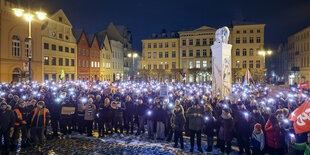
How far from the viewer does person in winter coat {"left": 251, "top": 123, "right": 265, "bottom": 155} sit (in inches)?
290

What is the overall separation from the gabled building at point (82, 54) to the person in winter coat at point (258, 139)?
4687 centimetres

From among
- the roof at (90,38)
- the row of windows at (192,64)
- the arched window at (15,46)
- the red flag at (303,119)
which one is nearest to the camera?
the red flag at (303,119)

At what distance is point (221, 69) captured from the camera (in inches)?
601

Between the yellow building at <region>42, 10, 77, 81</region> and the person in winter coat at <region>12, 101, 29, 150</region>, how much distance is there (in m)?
35.1

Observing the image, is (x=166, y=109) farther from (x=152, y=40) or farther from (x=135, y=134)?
(x=152, y=40)

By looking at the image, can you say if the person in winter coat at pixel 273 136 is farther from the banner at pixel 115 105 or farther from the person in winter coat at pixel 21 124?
the person in winter coat at pixel 21 124

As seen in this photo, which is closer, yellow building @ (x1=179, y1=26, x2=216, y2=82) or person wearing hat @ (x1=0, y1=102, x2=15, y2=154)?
person wearing hat @ (x1=0, y1=102, x2=15, y2=154)

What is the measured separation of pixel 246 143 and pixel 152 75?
180 feet

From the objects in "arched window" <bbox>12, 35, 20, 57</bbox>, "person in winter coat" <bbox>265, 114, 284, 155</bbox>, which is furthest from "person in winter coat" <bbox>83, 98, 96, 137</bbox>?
"arched window" <bbox>12, 35, 20, 57</bbox>

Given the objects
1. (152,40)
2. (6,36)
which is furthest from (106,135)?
(152,40)

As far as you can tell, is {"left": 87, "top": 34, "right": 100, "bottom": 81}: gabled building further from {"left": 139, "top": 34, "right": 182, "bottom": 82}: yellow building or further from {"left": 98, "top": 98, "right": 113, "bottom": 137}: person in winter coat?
{"left": 98, "top": 98, "right": 113, "bottom": 137}: person in winter coat

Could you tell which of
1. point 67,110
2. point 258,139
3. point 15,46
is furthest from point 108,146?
point 15,46

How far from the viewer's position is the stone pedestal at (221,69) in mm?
15248

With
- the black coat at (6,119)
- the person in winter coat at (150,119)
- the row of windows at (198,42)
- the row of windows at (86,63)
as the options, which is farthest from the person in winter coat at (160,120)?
the row of windows at (198,42)
